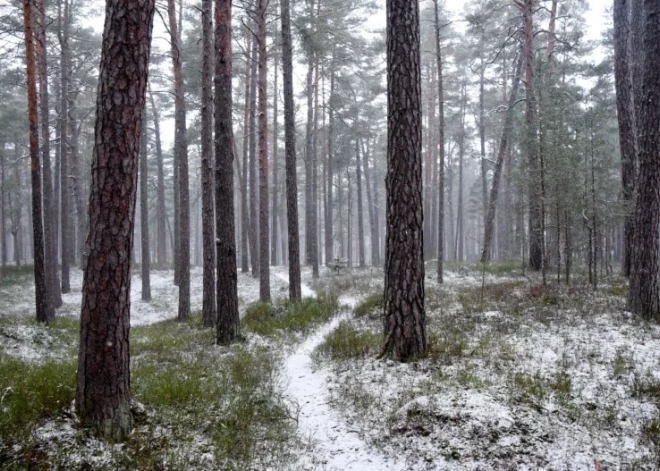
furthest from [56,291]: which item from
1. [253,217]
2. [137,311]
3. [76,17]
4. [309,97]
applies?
[309,97]

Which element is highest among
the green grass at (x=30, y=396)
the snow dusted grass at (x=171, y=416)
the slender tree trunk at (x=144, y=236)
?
the slender tree trunk at (x=144, y=236)

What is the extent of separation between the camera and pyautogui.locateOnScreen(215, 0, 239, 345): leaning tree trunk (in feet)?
28.7

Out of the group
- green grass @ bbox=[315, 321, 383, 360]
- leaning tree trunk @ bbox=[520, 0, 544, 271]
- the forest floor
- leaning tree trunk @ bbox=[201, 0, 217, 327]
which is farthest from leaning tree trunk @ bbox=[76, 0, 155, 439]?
leaning tree trunk @ bbox=[520, 0, 544, 271]

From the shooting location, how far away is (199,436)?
176 inches

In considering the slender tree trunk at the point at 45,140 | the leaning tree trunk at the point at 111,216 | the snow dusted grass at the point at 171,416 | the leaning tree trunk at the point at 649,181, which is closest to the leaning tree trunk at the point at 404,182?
the snow dusted grass at the point at 171,416

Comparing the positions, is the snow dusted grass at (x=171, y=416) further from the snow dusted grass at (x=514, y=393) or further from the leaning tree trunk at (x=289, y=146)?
the leaning tree trunk at (x=289, y=146)

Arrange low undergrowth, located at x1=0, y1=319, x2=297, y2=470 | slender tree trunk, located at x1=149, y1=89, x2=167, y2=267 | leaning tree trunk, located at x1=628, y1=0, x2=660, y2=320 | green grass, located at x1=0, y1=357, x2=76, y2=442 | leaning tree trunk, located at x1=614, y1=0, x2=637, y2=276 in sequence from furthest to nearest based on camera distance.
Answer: slender tree trunk, located at x1=149, y1=89, x2=167, y2=267 < leaning tree trunk, located at x1=614, y1=0, x2=637, y2=276 < leaning tree trunk, located at x1=628, y1=0, x2=660, y2=320 < green grass, located at x1=0, y1=357, x2=76, y2=442 < low undergrowth, located at x1=0, y1=319, x2=297, y2=470

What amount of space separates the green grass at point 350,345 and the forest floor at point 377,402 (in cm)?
4

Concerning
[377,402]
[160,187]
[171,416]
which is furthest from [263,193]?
[160,187]

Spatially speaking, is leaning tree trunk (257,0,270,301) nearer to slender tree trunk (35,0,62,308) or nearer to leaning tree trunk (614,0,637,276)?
slender tree trunk (35,0,62,308)

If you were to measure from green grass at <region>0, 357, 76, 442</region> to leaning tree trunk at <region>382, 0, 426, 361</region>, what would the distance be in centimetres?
450

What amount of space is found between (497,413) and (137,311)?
16866mm

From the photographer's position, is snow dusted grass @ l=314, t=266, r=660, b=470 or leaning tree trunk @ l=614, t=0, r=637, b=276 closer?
snow dusted grass @ l=314, t=266, r=660, b=470

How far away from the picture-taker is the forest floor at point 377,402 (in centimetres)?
393
